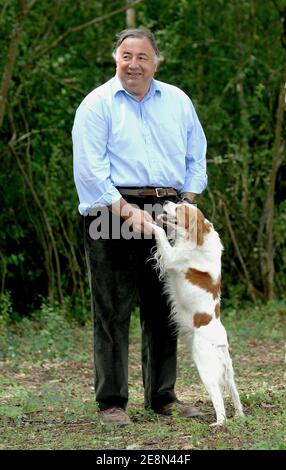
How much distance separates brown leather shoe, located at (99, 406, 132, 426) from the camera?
6.62 metres

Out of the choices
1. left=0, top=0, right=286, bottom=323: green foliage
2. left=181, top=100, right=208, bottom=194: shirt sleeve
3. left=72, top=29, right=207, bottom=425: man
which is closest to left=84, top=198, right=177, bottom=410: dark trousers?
left=72, top=29, right=207, bottom=425: man

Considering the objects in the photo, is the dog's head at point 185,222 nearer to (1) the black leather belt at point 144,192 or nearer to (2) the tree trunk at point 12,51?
(1) the black leather belt at point 144,192

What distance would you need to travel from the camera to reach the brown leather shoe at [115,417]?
6617mm

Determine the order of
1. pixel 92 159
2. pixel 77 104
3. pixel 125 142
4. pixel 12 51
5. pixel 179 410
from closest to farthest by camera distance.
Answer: pixel 92 159 → pixel 125 142 → pixel 179 410 → pixel 12 51 → pixel 77 104

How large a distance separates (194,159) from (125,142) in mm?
647

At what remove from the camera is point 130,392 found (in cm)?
841

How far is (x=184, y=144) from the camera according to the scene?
272 inches

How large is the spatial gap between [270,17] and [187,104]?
788 cm

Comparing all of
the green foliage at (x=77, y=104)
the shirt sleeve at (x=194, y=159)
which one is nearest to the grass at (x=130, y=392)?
the green foliage at (x=77, y=104)

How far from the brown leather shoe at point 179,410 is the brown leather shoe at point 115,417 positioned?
1.19 feet

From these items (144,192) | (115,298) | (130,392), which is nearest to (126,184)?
(144,192)

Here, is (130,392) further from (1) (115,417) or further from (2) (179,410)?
(1) (115,417)

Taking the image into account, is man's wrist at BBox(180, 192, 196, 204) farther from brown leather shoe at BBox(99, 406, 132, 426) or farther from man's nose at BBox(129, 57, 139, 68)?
brown leather shoe at BBox(99, 406, 132, 426)

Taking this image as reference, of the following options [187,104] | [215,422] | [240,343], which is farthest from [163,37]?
[215,422]
